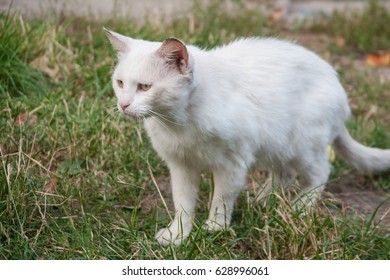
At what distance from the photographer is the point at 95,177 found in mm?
4055

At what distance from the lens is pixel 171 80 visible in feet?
10.8

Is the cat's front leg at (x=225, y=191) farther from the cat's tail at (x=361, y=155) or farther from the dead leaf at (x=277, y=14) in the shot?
the dead leaf at (x=277, y=14)

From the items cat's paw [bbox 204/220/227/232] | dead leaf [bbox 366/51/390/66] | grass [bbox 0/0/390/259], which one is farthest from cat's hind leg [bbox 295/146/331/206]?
dead leaf [bbox 366/51/390/66]

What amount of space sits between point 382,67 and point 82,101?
3.42 metres

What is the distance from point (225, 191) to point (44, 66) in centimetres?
202

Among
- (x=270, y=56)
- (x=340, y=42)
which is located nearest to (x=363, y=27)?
(x=340, y=42)

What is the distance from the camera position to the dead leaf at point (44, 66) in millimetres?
5047

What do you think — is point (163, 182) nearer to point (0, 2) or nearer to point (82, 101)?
point (82, 101)

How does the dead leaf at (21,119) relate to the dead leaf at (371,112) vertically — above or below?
above

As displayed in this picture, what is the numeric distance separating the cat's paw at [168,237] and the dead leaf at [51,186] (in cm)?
63

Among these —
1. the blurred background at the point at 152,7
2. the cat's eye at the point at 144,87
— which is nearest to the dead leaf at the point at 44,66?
the blurred background at the point at 152,7

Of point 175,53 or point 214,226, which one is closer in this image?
point 175,53

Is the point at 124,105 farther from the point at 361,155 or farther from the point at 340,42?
the point at 340,42

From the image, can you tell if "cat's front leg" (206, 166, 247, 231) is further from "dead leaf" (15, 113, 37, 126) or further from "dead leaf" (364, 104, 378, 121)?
"dead leaf" (364, 104, 378, 121)
